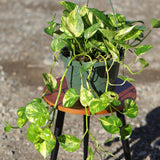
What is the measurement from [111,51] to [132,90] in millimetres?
375

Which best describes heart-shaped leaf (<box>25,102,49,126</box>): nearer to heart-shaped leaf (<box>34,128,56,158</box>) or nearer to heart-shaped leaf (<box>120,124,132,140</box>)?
heart-shaped leaf (<box>34,128,56,158</box>)

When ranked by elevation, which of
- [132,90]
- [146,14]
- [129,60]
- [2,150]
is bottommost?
[2,150]

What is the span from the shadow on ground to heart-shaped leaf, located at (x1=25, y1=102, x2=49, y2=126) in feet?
3.46

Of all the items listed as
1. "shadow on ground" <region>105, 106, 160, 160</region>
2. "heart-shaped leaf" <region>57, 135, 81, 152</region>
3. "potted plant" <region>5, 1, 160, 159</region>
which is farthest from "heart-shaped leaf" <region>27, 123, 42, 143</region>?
"shadow on ground" <region>105, 106, 160, 160</region>

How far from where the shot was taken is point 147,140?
2.29m

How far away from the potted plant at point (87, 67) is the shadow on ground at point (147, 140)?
0.98 meters

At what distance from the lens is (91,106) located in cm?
111

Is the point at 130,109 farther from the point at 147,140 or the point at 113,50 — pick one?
the point at 147,140

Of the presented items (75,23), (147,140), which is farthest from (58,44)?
(147,140)

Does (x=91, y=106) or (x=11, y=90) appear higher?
(x=11, y=90)

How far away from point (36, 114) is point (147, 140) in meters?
1.39

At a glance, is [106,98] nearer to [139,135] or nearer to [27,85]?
[139,135]

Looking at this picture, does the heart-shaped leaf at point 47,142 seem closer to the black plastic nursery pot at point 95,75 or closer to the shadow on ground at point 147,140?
the black plastic nursery pot at point 95,75

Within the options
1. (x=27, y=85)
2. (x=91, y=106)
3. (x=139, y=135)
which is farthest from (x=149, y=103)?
(x=91, y=106)
